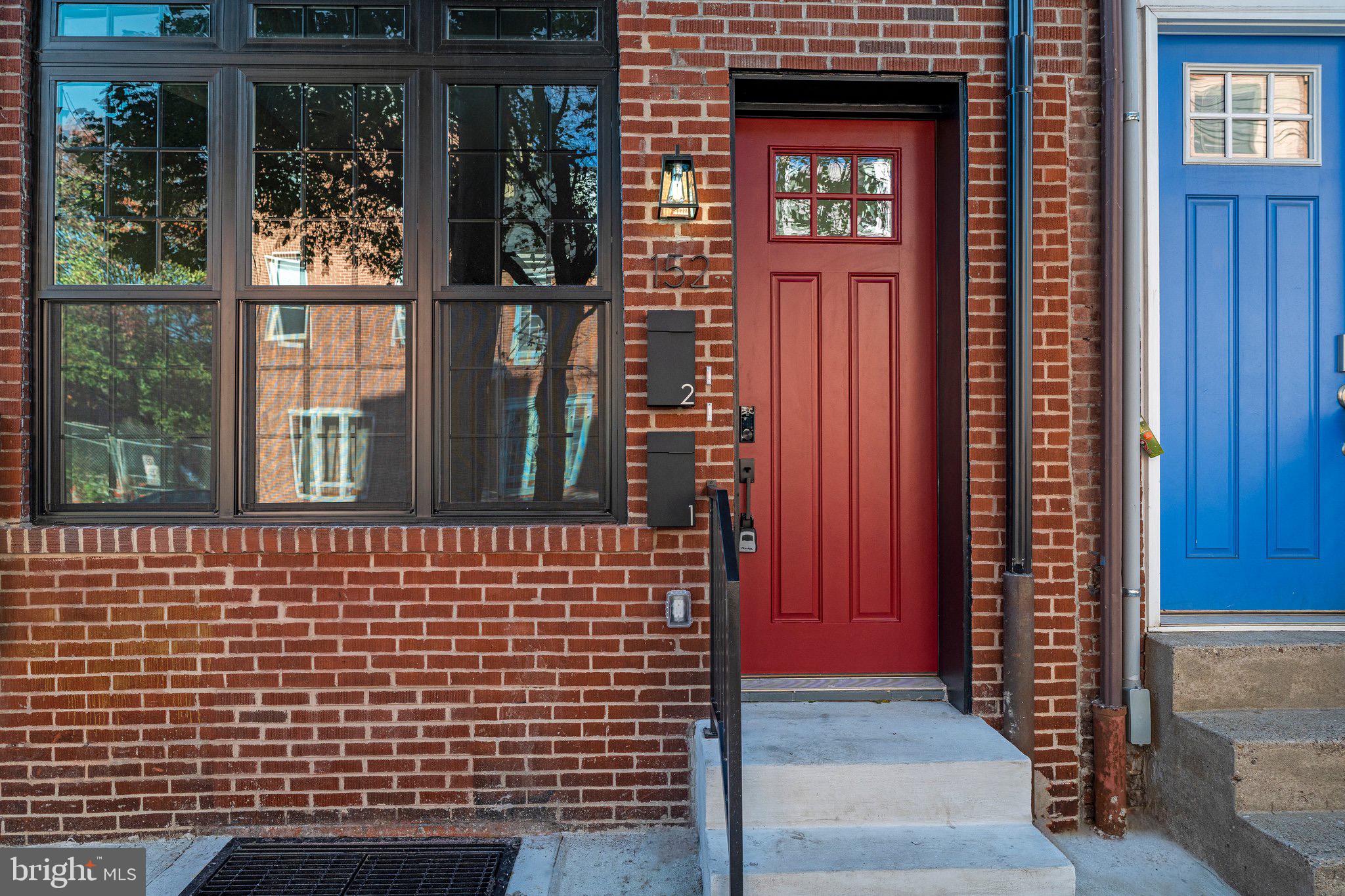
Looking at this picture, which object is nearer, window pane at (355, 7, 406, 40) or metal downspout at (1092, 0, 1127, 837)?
metal downspout at (1092, 0, 1127, 837)

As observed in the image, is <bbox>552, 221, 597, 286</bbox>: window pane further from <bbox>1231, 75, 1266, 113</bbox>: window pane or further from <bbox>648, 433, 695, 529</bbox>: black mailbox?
<bbox>1231, 75, 1266, 113</bbox>: window pane

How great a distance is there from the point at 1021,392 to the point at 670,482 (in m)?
1.42

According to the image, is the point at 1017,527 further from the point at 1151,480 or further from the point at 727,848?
the point at 727,848

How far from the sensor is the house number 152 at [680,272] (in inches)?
122

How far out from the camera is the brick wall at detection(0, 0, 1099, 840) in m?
3.08

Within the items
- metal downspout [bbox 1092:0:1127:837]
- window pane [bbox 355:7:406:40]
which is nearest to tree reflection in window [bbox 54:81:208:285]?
window pane [bbox 355:7:406:40]

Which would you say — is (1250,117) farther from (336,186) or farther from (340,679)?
(340,679)

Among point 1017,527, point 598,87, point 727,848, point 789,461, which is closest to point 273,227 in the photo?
point 598,87

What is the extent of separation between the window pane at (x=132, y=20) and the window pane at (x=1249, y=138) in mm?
4320

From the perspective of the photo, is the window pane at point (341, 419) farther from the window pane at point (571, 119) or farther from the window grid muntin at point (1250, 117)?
the window grid muntin at point (1250, 117)

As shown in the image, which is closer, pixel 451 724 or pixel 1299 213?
pixel 451 724

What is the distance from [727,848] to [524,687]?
1.01 metres

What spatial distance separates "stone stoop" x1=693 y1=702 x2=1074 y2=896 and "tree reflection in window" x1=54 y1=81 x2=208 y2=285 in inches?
114

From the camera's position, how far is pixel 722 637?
2717 millimetres
